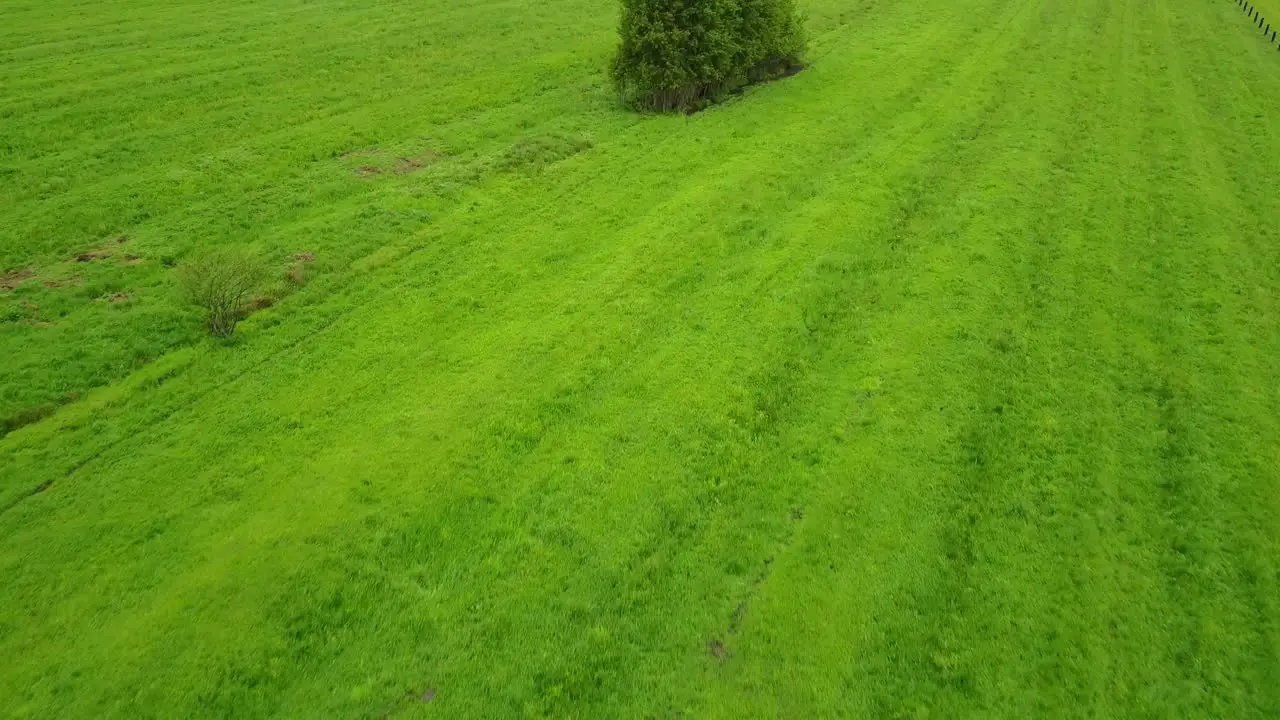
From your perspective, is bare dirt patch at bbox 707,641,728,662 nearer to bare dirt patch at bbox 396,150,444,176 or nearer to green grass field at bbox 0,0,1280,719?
green grass field at bbox 0,0,1280,719

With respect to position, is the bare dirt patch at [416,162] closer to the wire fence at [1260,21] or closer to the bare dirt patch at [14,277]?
the bare dirt patch at [14,277]

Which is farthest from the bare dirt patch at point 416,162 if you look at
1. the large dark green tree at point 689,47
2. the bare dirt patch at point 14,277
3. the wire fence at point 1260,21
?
the wire fence at point 1260,21

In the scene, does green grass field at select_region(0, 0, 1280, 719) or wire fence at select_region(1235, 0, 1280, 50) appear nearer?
green grass field at select_region(0, 0, 1280, 719)

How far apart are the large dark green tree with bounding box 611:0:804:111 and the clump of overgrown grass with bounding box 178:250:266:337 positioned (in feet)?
79.1

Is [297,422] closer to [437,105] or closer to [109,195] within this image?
[109,195]

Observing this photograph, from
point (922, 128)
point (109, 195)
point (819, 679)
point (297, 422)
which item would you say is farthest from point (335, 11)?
point (819, 679)

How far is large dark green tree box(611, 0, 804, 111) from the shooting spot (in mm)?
37938

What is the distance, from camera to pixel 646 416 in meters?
18.1

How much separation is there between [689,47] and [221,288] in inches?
1083

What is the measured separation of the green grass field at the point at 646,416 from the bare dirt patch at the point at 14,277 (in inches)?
22.2

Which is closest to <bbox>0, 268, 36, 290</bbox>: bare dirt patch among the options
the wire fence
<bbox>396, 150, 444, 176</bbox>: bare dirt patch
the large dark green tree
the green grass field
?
the green grass field

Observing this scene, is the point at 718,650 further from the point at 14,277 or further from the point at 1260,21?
the point at 1260,21

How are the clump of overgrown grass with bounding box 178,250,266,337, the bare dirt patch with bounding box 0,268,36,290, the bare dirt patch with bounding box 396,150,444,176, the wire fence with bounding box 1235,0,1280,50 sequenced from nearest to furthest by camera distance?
the clump of overgrown grass with bounding box 178,250,266,337
the bare dirt patch with bounding box 0,268,36,290
the bare dirt patch with bounding box 396,150,444,176
the wire fence with bounding box 1235,0,1280,50

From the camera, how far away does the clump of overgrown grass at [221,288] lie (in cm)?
2142
